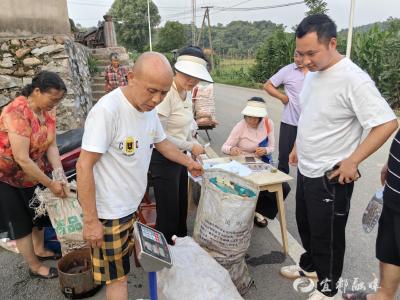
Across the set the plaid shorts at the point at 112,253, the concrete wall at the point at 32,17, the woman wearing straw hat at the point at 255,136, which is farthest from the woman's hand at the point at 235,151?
the concrete wall at the point at 32,17

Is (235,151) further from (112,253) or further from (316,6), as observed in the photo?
(316,6)

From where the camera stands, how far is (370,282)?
8.97 feet

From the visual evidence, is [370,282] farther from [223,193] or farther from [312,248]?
[223,193]

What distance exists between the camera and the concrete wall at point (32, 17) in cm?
603

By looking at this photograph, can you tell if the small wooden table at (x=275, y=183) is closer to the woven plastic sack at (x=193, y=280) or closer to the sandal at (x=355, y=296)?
the sandal at (x=355, y=296)

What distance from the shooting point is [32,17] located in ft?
20.6

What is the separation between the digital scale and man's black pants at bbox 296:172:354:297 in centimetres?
115

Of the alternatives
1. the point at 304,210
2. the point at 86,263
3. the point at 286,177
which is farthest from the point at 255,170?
the point at 86,263

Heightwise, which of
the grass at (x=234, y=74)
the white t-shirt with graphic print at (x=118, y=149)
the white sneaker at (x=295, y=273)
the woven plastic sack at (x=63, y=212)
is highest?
the white t-shirt with graphic print at (x=118, y=149)

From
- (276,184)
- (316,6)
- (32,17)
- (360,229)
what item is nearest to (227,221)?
(276,184)

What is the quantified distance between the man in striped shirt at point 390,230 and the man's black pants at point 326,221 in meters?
0.22

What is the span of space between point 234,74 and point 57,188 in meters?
26.2

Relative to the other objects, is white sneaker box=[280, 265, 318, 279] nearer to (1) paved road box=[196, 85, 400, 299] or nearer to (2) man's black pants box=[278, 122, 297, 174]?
(1) paved road box=[196, 85, 400, 299]

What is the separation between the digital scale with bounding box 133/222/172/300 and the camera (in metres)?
1.45
